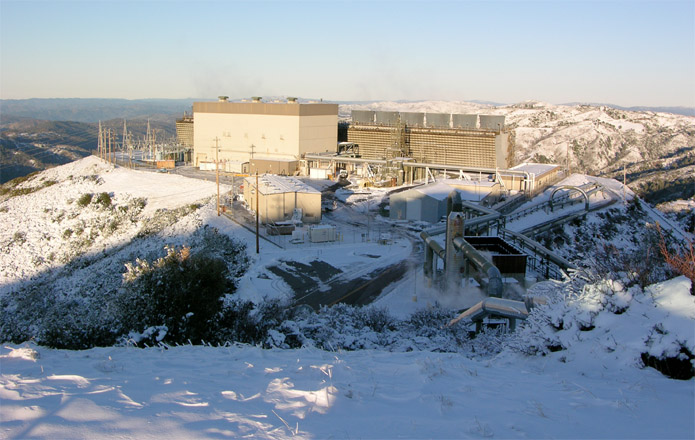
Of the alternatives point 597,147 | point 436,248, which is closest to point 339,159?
point 436,248

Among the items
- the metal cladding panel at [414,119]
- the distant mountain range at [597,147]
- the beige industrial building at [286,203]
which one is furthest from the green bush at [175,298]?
the distant mountain range at [597,147]

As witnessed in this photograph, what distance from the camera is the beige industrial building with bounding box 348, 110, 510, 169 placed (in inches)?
1538

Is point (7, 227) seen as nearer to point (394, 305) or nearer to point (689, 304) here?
point (394, 305)

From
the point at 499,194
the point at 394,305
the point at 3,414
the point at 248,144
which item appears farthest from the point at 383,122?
the point at 3,414

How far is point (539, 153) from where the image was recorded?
76.0m

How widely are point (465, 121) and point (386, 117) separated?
22.8ft

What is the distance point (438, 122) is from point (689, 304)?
128 ft

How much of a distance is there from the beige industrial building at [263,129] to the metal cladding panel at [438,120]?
7.78m

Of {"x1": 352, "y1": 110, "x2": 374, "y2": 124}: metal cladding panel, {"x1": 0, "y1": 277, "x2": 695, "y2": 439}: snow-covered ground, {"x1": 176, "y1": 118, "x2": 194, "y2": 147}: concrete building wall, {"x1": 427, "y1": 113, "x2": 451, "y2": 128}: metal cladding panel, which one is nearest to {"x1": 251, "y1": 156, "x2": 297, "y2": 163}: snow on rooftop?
{"x1": 352, "y1": 110, "x2": 374, "y2": 124}: metal cladding panel

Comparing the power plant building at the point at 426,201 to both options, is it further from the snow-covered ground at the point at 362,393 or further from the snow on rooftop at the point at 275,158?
the snow-covered ground at the point at 362,393

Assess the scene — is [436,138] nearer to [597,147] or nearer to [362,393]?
[362,393]

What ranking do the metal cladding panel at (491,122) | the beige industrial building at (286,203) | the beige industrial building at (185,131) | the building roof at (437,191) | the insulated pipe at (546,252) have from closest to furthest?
1. the insulated pipe at (546,252)
2. the beige industrial building at (286,203)
3. the building roof at (437,191)
4. the metal cladding panel at (491,122)
5. the beige industrial building at (185,131)

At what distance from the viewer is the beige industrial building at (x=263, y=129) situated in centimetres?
4275

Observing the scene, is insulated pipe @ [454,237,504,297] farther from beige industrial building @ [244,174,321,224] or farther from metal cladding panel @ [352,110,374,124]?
metal cladding panel @ [352,110,374,124]
